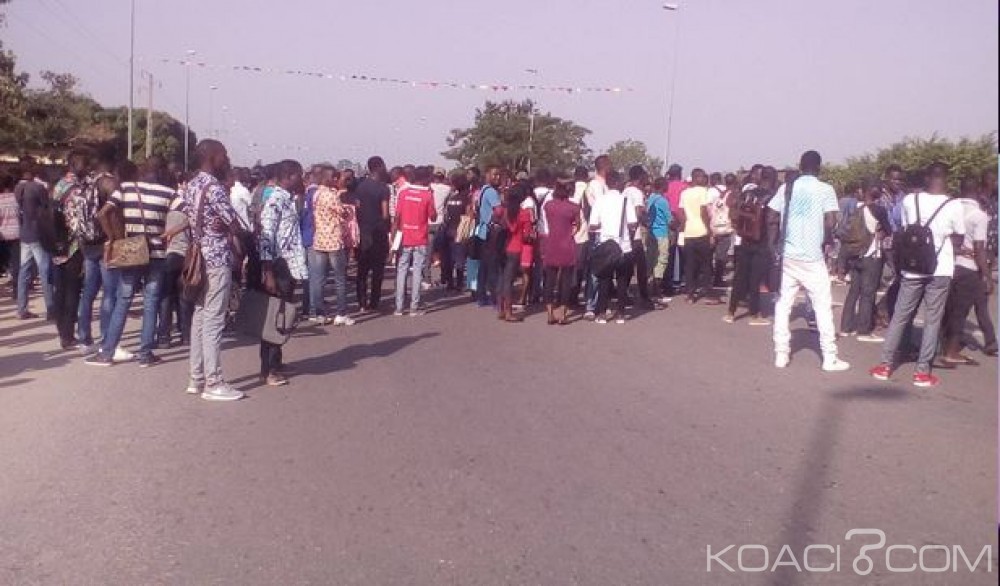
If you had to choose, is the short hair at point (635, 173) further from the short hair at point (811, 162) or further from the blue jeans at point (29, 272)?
the blue jeans at point (29, 272)

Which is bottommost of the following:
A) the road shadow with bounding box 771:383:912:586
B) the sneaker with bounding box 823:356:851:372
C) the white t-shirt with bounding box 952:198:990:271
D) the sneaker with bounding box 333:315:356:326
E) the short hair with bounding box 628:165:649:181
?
the sneaker with bounding box 333:315:356:326

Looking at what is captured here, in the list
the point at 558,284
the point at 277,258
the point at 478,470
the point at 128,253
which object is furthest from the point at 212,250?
the point at 558,284

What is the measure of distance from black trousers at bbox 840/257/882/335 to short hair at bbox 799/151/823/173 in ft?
7.16

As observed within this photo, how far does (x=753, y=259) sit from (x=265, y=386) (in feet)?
21.6

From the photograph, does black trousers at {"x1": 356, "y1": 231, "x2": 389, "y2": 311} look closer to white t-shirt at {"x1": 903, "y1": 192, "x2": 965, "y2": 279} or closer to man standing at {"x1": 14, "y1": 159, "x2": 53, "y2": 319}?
man standing at {"x1": 14, "y1": 159, "x2": 53, "y2": 319}

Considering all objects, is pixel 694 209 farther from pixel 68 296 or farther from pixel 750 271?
pixel 68 296

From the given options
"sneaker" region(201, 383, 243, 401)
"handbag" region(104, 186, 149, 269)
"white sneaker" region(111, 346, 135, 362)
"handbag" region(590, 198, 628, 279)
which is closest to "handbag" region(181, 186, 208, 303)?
"sneaker" region(201, 383, 243, 401)

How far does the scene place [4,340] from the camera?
970 centimetres

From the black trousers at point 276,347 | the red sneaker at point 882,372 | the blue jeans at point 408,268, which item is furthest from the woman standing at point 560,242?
the black trousers at point 276,347

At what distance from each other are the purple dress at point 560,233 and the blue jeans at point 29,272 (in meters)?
5.79

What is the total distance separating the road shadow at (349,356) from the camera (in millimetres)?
8469

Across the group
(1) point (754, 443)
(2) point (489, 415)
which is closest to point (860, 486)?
(1) point (754, 443)

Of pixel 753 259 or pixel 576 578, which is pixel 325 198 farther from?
pixel 576 578

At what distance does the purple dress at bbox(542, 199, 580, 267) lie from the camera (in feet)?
36.0
